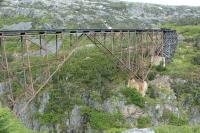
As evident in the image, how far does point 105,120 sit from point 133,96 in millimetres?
6034

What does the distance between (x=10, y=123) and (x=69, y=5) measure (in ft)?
412

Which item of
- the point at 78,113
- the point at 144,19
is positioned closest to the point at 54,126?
the point at 78,113

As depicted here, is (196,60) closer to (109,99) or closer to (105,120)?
(109,99)

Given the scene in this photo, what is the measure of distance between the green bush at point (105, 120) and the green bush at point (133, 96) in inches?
118

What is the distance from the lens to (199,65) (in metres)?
72.1

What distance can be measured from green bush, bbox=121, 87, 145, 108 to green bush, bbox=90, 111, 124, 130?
9.84ft

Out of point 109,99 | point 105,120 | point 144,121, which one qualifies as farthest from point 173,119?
point 105,120

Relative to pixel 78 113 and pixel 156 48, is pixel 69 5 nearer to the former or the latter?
pixel 156 48

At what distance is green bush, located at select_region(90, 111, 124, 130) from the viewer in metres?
54.8

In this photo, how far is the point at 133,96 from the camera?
5931 cm

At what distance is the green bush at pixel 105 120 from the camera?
5484cm

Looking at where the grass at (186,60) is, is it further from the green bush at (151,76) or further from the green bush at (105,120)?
the green bush at (105,120)

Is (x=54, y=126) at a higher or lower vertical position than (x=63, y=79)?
lower

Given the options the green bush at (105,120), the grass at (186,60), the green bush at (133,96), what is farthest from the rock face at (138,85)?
the grass at (186,60)
